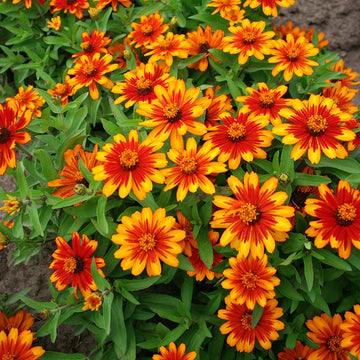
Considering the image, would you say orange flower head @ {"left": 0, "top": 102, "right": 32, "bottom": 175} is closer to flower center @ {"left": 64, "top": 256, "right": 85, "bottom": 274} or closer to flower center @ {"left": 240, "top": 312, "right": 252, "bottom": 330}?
flower center @ {"left": 64, "top": 256, "right": 85, "bottom": 274}

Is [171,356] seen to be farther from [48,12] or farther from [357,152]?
[48,12]

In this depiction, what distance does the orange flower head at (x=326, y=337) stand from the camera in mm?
1659

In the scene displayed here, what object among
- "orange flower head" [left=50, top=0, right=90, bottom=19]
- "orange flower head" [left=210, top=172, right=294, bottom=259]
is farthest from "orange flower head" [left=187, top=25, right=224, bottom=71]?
"orange flower head" [left=210, top=172, right=294, bottom=259]

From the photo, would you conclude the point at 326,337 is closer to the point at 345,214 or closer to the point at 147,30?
the point at 345,214

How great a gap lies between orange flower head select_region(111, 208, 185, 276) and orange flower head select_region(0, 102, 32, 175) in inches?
22.3

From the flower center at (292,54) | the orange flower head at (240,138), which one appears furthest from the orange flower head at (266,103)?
the flower center at (292,54)

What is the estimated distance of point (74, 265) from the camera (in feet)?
5.36

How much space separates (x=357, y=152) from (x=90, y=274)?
144cm

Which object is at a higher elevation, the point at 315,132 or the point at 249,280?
the point at 315,132

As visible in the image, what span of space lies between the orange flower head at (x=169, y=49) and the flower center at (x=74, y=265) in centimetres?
116

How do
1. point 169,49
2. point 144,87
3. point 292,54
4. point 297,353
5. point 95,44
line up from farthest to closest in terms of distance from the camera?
point 95,44
point 169,49
point 292,54
point 144,87
point 297,353

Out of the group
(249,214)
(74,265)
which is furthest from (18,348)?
(249,214)

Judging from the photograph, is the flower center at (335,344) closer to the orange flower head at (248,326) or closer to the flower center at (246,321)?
the orange flower head at (248,326)

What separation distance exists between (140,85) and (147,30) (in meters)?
0.61
